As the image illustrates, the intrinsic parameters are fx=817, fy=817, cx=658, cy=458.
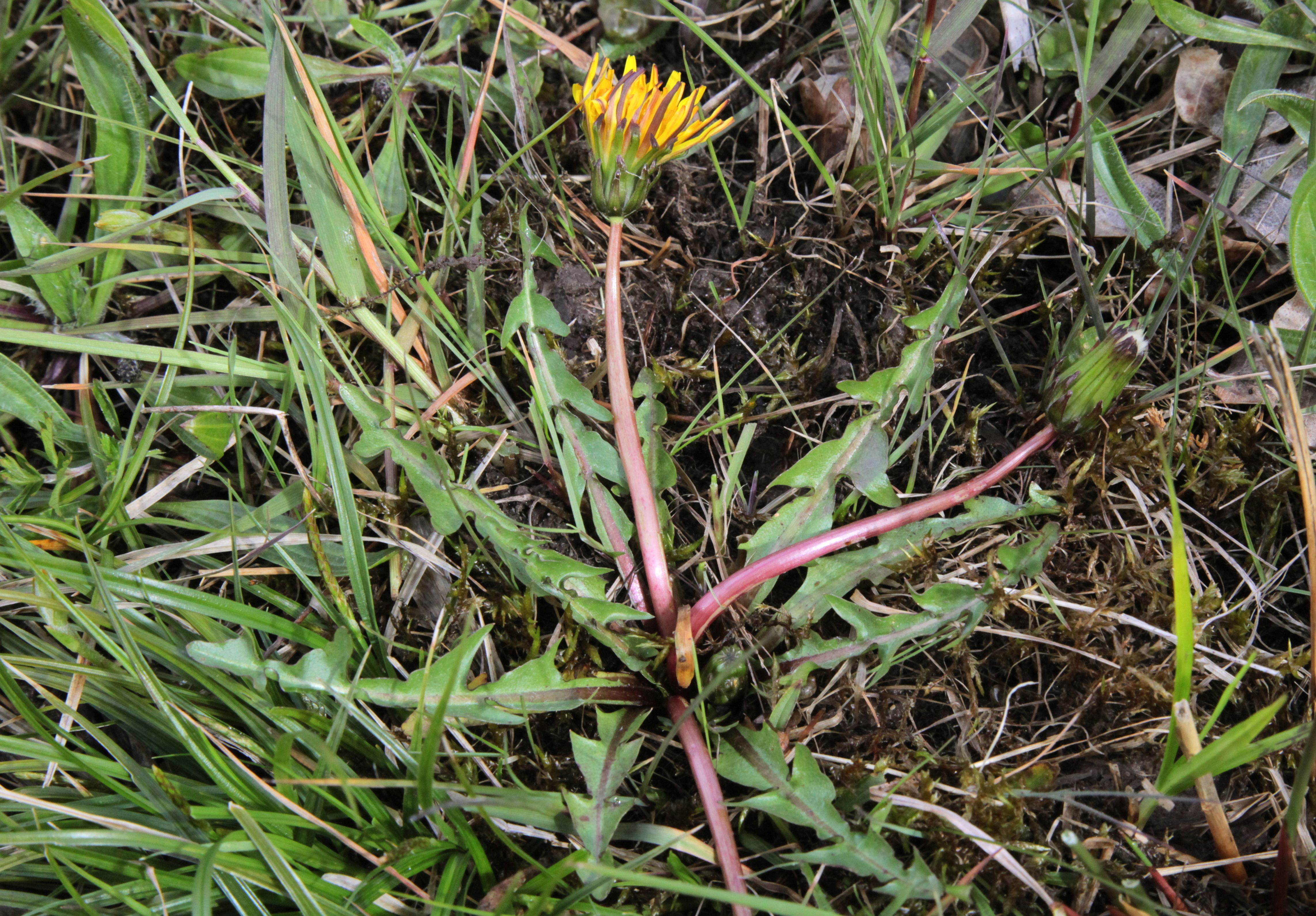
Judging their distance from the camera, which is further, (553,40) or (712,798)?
(553,40)

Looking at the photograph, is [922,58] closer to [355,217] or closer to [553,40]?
[553,40]

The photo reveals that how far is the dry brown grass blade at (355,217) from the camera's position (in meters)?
1.98

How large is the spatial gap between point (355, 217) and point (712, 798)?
5.18 ft

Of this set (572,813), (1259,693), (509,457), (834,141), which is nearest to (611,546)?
(509,457)

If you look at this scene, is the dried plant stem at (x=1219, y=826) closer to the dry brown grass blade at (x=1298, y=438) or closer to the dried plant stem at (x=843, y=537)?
the dry brown grass blade at (x=1298, y=438)

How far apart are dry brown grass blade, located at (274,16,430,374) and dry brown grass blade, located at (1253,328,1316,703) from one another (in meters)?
1.78

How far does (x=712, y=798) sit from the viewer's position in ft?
5.08

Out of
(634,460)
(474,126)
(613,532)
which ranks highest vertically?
(474,126)

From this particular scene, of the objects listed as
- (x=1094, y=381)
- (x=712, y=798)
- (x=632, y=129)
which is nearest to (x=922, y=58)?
(x=632, y=129)

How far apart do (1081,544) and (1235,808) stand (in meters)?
0.59

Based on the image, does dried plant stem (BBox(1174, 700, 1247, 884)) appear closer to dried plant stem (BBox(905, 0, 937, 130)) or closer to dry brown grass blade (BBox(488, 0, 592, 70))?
dried plant stem (BBox(905, 0, 937, 130))

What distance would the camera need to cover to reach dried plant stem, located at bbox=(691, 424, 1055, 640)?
1.69 m

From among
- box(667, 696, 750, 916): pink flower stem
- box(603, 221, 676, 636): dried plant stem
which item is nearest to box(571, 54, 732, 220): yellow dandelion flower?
box(603, 221, 676, 636): dried plant stem

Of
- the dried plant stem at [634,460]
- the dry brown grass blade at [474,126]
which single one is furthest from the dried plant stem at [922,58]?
the dry brown grass blade at [474,126]
